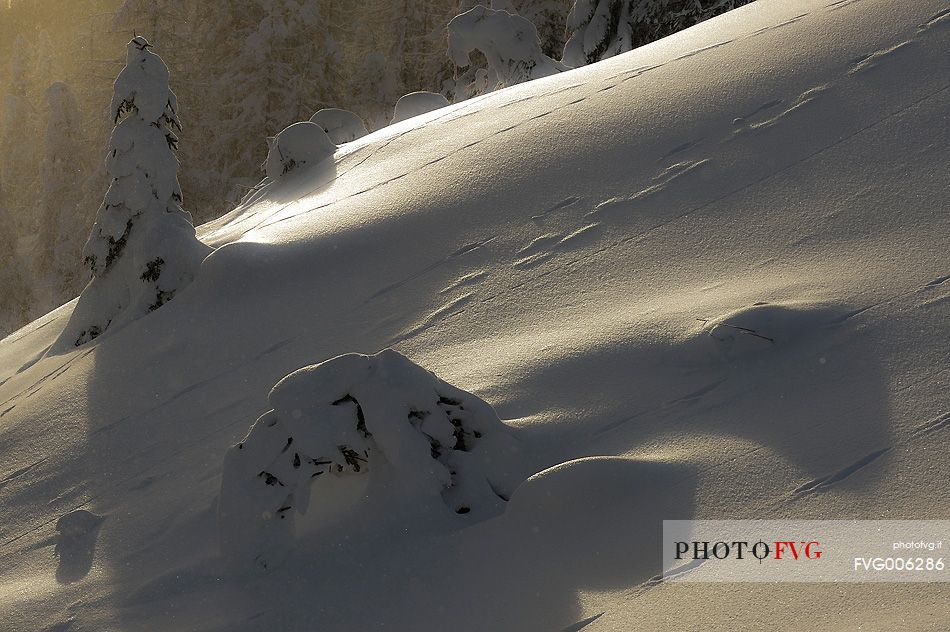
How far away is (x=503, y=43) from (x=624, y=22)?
2.73 meters

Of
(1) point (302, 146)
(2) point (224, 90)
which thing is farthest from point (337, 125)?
(2) point (224, 90)

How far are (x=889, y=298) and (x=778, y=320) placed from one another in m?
0.48

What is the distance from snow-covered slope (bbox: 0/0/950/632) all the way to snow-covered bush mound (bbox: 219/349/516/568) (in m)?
0.12

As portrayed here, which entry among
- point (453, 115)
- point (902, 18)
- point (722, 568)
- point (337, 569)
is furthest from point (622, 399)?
point (453, 115)

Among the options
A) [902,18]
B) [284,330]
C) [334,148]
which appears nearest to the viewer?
[284,330]

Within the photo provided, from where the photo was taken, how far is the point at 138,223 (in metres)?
6.89

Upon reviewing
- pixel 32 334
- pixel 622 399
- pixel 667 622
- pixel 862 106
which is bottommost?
pixel 667 622

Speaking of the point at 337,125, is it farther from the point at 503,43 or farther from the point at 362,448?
the point at 362,448

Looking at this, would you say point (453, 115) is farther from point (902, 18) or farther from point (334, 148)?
point (902, 18)

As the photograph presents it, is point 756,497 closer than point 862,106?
Yes

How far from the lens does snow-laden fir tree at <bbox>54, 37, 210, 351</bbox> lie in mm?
6180

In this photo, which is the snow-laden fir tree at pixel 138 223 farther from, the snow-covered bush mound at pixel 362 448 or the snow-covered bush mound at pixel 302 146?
the snow-covered bush mound at pixel 362 448

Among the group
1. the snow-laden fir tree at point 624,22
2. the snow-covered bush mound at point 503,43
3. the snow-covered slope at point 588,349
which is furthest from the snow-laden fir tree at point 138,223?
the snow-laden fir tree at point 624,22

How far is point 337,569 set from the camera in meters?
3.42
